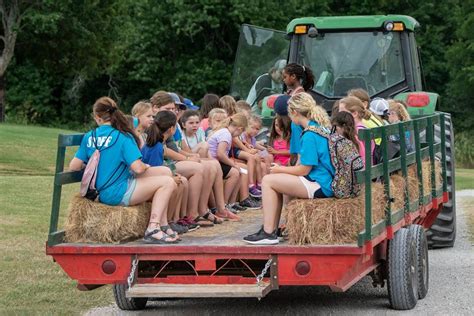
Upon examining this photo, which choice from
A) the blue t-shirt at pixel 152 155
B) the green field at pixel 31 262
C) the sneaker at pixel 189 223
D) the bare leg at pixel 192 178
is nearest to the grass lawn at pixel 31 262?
the green field at pixel 31 262

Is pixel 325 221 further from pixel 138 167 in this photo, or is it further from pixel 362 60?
pixel 362 60

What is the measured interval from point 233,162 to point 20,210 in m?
5.91

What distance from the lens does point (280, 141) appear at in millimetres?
12055

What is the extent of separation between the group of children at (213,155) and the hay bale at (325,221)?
0.19 m

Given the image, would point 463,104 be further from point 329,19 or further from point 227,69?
point 329,19

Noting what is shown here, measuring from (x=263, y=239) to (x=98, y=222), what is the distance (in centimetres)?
125

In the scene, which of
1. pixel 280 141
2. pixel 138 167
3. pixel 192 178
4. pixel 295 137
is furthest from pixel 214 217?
pixel 280 141

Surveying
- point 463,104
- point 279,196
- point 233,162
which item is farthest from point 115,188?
point 463,104

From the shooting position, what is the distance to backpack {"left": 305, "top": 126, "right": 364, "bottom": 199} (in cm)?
830

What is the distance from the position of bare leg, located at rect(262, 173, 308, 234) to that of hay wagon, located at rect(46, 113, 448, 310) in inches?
11.1

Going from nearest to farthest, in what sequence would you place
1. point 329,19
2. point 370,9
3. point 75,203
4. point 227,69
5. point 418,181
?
point 75,203
point 418,181
point 329,19
point 227,69
point 370,9

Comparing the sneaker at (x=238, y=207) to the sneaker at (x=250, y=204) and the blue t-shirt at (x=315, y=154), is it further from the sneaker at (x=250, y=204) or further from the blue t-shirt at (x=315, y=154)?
the blue t-shirt at (x=315, y=154)

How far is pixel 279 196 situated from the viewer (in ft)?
27.9

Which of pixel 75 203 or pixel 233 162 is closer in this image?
pixel 75 203
